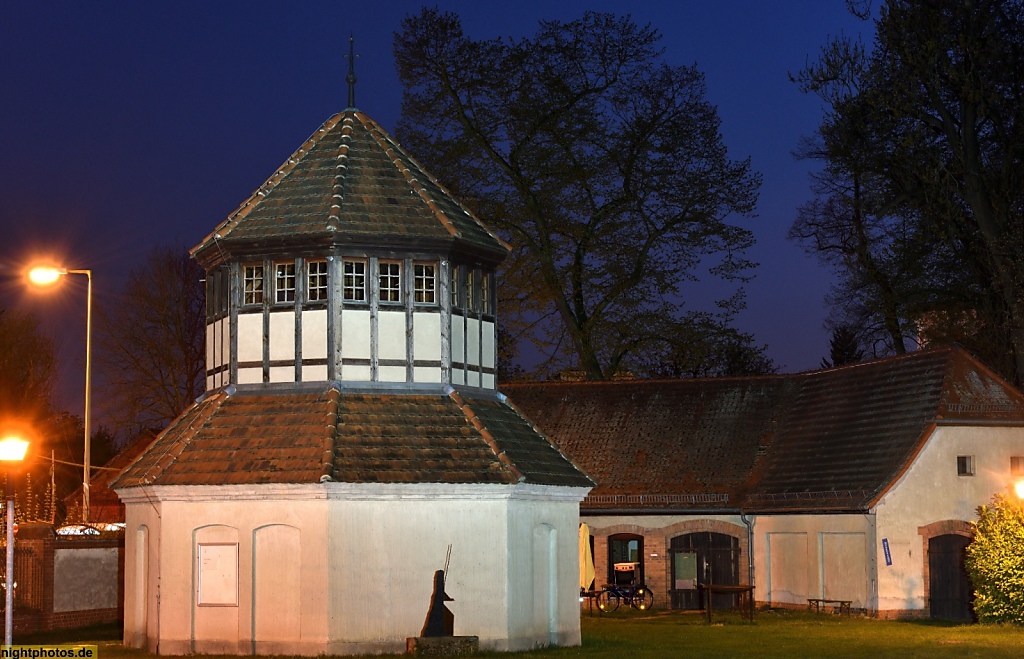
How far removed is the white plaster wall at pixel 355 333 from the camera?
28516 mm

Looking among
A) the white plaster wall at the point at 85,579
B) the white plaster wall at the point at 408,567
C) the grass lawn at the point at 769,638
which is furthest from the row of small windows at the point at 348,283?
the white plaster wall at the point at 85,579

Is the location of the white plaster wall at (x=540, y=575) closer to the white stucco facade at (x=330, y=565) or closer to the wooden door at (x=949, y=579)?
the white stucco facade at (x=330, y=565)

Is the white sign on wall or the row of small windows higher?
the row of small windows

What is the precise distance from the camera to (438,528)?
26984mm

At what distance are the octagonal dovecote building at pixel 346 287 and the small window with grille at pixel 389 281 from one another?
2 centimetres

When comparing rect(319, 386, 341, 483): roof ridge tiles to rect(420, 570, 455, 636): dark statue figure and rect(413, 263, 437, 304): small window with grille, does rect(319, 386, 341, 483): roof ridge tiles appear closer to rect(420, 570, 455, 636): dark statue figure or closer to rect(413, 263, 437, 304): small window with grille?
rect(413, 263, 437, 304): small window with grille

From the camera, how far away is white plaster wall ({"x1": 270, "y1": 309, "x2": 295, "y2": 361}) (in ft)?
94.4

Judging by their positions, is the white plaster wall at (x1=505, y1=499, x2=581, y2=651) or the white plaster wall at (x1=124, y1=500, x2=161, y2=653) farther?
the white plaster wall at (x1=124, y1=500, x2=161, y2=653)

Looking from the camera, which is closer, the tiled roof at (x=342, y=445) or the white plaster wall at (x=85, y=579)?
the tiled roof at (x=342, y=445)

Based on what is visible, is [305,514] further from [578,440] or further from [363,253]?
[578,440]

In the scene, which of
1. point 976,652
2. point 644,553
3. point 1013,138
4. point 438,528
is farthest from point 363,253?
point 1013,138

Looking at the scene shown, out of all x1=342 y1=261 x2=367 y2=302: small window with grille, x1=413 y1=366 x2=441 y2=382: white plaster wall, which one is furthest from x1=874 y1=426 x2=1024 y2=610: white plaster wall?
x1=342 y1=261 x2=367 y2=302: small window with grille

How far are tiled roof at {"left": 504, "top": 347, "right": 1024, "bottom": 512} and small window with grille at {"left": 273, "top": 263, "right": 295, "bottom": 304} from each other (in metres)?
15.0

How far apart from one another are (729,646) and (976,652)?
4.47 meters
